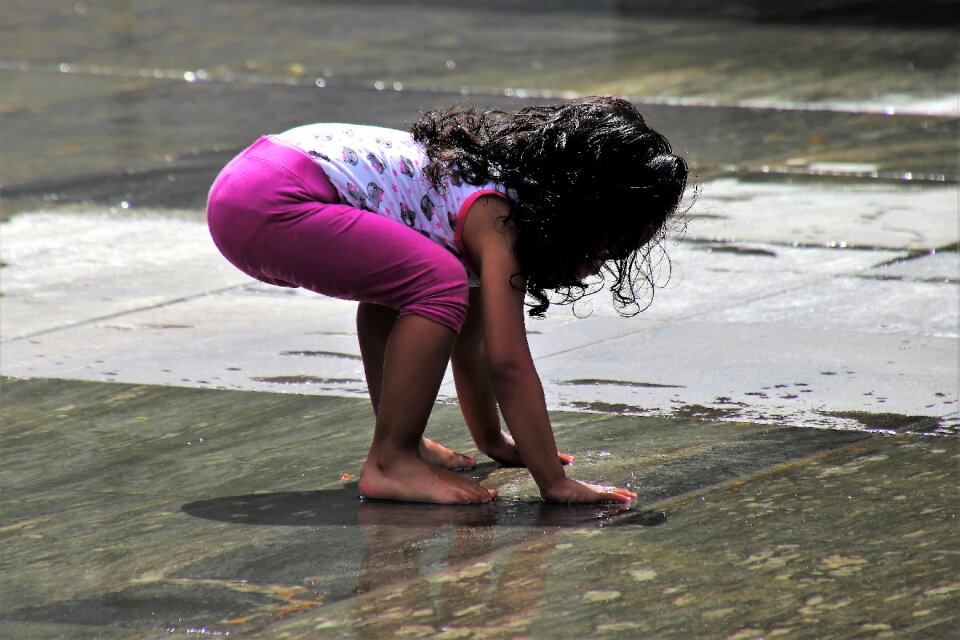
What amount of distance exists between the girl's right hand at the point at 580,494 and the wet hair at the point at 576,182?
1.29 ft

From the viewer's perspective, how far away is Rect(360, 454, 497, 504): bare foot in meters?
3.62

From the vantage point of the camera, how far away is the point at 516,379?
3.46 meters

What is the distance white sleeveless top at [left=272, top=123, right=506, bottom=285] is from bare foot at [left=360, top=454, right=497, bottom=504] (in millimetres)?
479

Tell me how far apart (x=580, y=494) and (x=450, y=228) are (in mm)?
673

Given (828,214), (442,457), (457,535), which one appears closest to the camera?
(457,535)

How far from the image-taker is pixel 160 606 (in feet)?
9.77

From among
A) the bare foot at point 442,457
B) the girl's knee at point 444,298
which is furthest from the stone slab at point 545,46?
the girl's knee at point 444,298

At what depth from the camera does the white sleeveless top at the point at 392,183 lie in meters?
3.67

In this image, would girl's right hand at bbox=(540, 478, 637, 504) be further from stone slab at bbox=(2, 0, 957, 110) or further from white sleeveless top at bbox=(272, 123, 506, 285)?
stone slab at bbox=(2, 0, 957, 110)

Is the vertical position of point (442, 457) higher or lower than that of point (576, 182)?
lower

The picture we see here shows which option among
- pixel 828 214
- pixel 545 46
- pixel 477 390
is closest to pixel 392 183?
pixel 477 390

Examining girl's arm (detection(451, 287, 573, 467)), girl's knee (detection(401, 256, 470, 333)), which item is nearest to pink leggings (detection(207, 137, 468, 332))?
girl's knee (detection(401, 256, 470, 333))

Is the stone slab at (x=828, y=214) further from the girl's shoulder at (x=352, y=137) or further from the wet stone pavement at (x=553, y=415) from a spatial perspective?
the girl's shoulder at (x=352, y=137)

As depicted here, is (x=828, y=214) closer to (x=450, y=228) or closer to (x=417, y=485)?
Result: (x=450, y=228)
